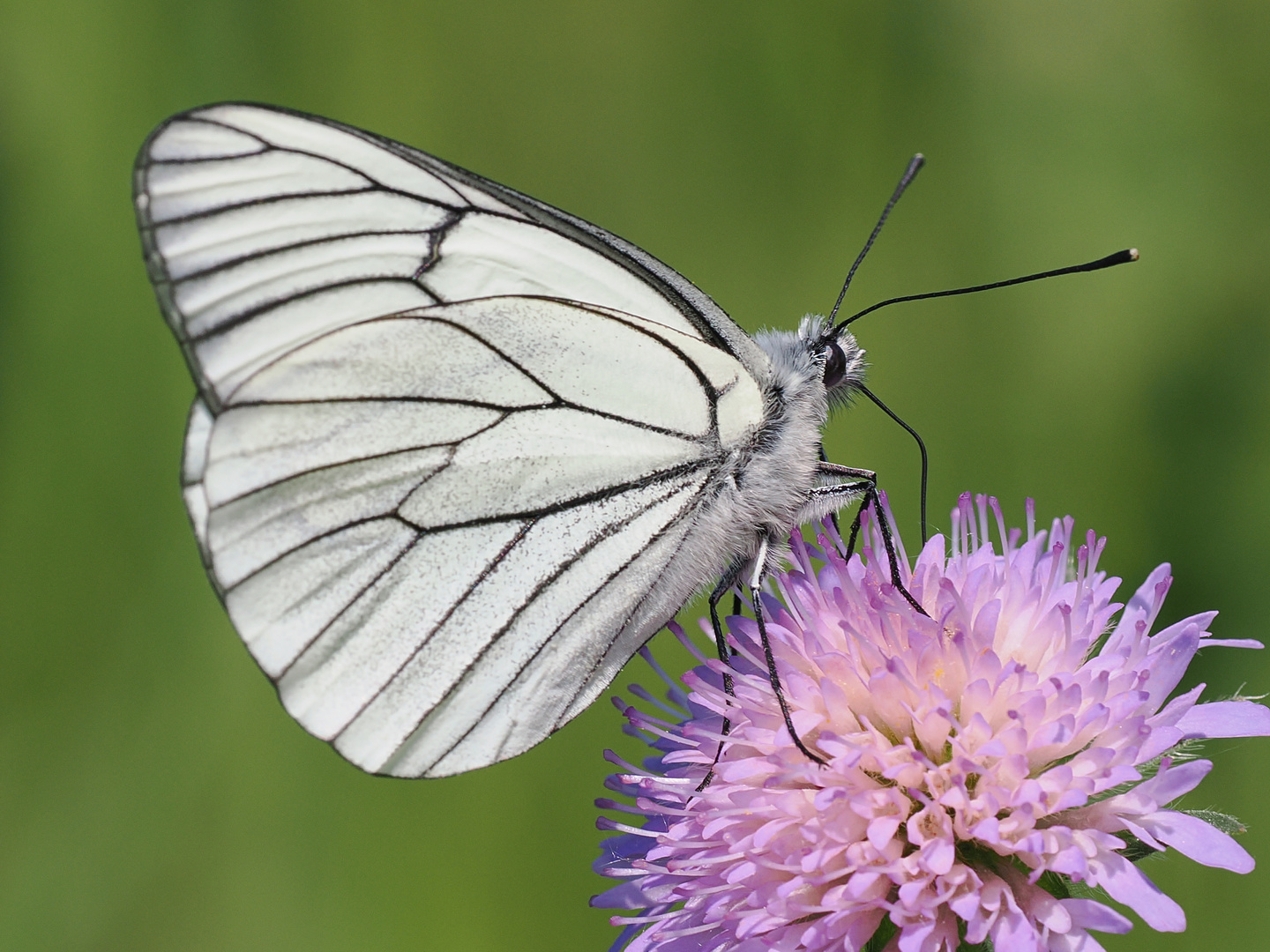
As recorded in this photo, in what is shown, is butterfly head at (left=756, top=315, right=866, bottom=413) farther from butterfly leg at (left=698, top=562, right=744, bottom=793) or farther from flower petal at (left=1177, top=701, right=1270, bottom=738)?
flower petal at (left=1177, top=701, right=1270, bottom=738)

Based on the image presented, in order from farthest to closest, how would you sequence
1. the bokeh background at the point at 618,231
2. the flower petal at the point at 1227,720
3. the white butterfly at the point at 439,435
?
the bokeh background at the point at 618,231 < the white butterfly at the point at 439,435 < the flower petal at the point at 1227,720

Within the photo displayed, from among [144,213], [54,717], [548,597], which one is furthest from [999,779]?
[54,717]

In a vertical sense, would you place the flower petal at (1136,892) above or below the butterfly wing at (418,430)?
below

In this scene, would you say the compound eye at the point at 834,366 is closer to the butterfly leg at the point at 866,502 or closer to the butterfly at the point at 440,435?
the butterfly at the point at 440,435

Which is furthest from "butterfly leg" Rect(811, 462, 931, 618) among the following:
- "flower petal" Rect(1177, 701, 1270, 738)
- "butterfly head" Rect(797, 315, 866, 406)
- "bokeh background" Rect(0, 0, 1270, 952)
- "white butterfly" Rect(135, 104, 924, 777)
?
"bokeh background" Rect(0, 0, 1270, 952)

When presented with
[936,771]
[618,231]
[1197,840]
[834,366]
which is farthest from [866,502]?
[618,231]

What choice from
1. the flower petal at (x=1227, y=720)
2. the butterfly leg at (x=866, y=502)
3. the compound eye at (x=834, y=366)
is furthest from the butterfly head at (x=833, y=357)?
the flower petal at (x=1227, y=720)

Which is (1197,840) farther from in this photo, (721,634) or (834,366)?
(834,366)
